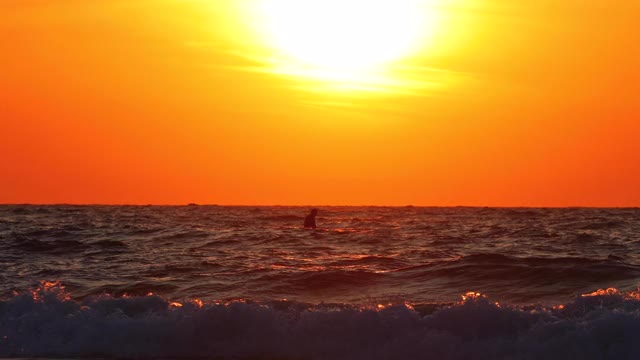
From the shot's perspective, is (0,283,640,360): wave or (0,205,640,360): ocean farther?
(0,205,640,360): ocean

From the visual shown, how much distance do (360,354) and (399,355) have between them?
0.63 meters

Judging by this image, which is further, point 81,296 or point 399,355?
point 81,296

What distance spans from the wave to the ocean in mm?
27

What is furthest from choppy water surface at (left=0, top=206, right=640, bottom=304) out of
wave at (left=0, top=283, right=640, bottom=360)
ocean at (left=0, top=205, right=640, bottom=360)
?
wave at (left=0, top=283, right=640, bottom=360)

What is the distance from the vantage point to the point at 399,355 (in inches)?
533

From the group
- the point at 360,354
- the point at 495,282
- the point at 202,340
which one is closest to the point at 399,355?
the point at 360,354

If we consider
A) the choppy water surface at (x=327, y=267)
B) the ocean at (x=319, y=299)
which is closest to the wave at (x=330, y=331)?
the ocean at (x=319, y=299)

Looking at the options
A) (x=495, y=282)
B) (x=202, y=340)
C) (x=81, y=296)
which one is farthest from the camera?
(x=495, y=282)

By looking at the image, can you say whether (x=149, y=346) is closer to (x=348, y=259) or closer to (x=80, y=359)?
(x=80, y=359)

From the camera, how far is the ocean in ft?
45.2

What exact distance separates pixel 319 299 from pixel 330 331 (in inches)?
166

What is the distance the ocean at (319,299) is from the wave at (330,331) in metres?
0.03

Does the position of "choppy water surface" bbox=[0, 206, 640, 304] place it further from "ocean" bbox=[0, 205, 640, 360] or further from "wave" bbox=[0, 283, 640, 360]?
"wave" bbox=[0, 283, 640, 360]

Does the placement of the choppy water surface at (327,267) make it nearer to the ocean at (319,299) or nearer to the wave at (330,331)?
the ocean at (319,299)
